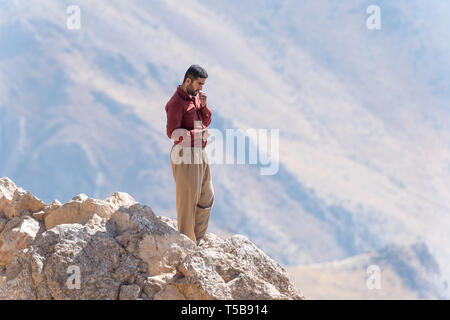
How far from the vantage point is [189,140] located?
31.4 feet

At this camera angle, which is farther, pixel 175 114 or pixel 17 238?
pixel 17 238

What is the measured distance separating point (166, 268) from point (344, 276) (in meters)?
78.0

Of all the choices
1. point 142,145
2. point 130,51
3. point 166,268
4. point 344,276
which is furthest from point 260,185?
point 166,268

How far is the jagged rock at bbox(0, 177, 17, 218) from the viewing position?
38.1ft

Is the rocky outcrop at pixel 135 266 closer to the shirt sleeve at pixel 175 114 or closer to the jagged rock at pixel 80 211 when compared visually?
the shirt sleeve at pixel 175 114

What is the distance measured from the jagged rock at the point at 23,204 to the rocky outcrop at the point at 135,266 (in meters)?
2.45

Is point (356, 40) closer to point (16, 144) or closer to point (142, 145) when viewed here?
point (142, 145)

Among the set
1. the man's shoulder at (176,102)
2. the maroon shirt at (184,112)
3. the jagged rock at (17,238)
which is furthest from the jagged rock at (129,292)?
the jagged rock at (17,238)

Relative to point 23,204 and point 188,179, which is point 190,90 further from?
point 23,204

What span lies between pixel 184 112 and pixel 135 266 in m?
2.02

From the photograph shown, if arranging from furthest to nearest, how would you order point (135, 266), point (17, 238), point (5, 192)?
1. point (5, 192)
2. point (17, 238)
3. point (135, 266)

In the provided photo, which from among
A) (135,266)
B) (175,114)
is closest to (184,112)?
(175,114)

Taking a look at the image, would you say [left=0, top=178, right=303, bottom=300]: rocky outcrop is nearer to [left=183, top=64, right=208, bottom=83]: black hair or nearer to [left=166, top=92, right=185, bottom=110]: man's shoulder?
[left=166, top=92, right=185, bottom=110]: man's shoulder
